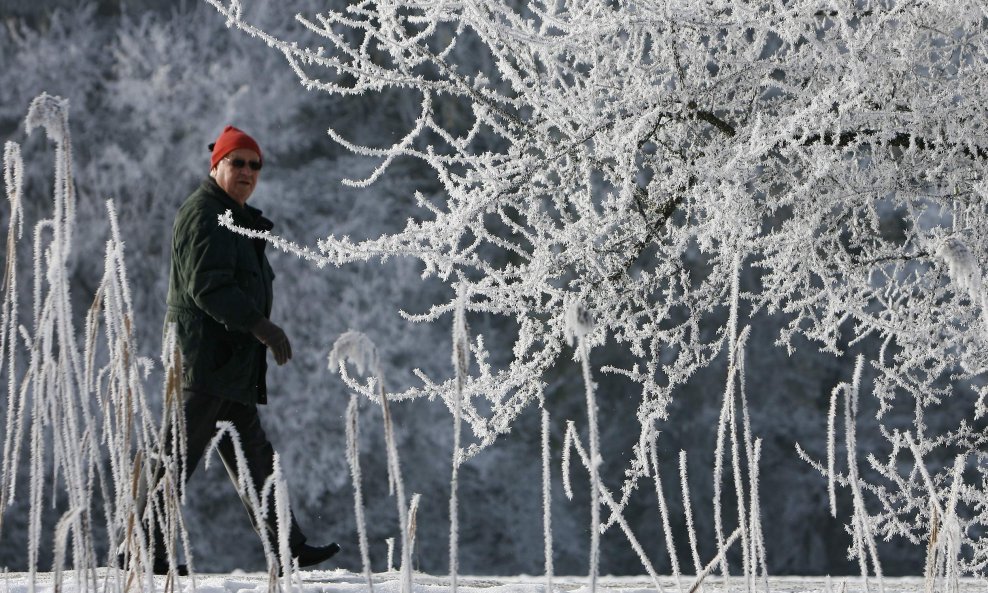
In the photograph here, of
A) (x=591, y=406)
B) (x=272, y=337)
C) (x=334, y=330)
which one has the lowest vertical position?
(x=591, y=406)

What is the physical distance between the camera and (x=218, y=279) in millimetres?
3178

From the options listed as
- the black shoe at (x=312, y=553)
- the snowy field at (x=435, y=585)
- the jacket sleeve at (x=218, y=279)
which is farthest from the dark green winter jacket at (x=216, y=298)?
the snowy field at (x=435, y=585)

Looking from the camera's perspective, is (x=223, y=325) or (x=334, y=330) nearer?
(x=223, y=325)

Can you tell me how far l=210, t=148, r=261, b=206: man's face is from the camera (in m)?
3.42

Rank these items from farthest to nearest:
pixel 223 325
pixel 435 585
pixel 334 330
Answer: pixel 334 330, pixel 223 325, pixel 435 585

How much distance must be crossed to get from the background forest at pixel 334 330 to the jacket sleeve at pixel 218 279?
18.9 ft

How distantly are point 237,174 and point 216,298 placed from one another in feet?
1.45

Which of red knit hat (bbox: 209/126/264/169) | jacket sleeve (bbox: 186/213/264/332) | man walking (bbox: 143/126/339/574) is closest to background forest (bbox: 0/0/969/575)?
red knit hat (bbox: 209/126/264/169)

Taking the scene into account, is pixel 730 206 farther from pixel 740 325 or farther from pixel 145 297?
pixel 145 297

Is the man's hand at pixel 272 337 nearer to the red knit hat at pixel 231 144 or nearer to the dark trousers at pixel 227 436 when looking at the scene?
the dark trousers at pixel 227 436

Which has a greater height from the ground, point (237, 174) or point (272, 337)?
point (237, 174)

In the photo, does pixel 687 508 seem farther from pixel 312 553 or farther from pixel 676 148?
pixel 312 553

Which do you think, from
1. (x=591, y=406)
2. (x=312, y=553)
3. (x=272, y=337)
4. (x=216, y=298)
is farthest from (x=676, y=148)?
(x=591, y=406)

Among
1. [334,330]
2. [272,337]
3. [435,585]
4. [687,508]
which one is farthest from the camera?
[334,330]
